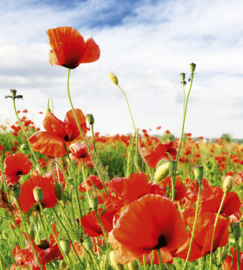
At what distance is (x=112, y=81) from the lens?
1.24 metres

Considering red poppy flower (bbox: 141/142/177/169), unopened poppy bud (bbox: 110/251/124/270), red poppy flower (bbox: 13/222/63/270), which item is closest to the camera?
unopened poppy bud (bbox: 110/251/124/270)

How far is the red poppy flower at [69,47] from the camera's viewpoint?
1134 millimetres

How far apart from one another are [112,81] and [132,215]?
720mm

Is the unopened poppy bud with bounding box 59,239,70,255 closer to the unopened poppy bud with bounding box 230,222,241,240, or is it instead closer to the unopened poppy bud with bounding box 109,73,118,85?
the unopened poppy bud with bounding box 230,222,241,240

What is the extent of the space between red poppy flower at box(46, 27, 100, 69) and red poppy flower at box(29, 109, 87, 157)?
0.72 ft

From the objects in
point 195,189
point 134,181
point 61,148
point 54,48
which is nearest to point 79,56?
point 54,48

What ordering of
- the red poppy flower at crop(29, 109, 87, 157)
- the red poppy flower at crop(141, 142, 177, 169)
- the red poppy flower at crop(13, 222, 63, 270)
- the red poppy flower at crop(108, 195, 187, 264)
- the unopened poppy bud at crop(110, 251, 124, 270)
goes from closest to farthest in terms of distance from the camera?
the red poppy flower at crop(108, 195, 187, 264) → the unopened poppy bud at crop(110, 251, 124, 270) → the red poppy flower at crop(13, 222, 63, 270) → the red poppy flower at crop(29, 109, 87, 157) → the red poppy flower at crop(141, 142, 177, 169)

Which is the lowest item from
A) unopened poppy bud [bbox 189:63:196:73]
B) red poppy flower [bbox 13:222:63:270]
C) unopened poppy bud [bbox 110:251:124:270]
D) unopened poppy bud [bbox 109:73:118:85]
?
red poppy flower [bbox 13:222:63:270]

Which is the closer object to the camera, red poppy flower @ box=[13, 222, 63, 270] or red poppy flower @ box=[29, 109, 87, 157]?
red poppy flower @ box=[13, 222, 63, 270]

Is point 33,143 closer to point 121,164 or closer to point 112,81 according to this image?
point 112,81

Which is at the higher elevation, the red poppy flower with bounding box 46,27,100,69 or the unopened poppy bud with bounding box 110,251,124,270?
the red poppy flower with bounding box 46,27,100,69

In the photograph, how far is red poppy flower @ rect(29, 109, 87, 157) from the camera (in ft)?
3.89

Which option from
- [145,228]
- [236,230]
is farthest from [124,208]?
[236,230]

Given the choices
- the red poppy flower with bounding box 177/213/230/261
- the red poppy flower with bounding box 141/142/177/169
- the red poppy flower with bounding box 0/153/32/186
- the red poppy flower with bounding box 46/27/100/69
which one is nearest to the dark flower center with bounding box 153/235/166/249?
the red poppy flower with bounding box 177/213/230/261
